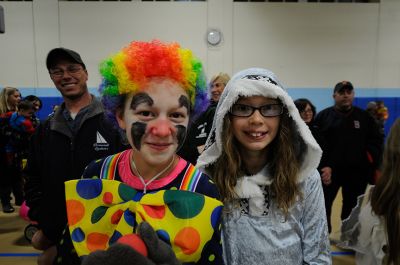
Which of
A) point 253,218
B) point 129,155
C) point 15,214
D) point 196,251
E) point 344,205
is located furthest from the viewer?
point 15,214

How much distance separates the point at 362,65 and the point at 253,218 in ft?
21.7

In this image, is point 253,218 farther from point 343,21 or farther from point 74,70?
point 343,21

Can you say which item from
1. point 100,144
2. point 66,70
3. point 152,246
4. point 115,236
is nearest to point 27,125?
point 66,70

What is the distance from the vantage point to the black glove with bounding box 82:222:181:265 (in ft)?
2.14

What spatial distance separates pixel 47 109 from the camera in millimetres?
6641

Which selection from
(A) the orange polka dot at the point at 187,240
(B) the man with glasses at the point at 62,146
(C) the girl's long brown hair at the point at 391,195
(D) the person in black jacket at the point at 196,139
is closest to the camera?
(A) the orange polka dot at the point at 187,240

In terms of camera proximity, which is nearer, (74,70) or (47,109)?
(74,70)

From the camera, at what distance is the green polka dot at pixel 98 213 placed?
36.4 inches

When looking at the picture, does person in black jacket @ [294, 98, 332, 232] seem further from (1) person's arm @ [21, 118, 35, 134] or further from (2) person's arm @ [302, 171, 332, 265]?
(1) person's arm @ [21, 118, 35, 134]

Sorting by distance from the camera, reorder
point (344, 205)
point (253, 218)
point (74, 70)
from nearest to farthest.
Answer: point (253, 218) < point (74, 70) < point (344, 205)

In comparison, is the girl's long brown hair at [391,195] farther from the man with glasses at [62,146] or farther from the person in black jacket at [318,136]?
the person in black jacket at [318,136]

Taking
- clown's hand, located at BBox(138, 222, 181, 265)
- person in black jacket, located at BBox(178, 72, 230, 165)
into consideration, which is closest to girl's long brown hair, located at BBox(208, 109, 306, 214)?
clown's hand, located at BBox(138, 222, 181, 265)

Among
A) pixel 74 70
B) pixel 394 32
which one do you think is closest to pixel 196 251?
pixel 74 70

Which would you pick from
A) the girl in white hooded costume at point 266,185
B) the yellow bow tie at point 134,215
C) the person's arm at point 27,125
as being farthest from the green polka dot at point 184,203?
the person's arm at point 27,125
